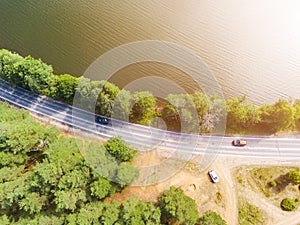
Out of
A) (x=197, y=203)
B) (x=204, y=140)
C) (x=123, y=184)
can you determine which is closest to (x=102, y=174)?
(x=123, y=184)

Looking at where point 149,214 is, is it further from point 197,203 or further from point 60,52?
point 60,52

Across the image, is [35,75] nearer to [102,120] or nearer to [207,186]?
[102,120]

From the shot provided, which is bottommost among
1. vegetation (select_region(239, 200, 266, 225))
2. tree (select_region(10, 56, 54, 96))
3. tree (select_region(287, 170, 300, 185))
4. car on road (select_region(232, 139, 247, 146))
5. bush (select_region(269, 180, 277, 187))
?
vegetation (select_region(239, 200, 266, 225))

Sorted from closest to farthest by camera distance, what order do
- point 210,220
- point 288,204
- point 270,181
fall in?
point 210,220 < point 288,204 < point 270,181

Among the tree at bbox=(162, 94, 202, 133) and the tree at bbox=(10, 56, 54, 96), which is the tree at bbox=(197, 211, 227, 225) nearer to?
the tree at bbox=(162, 94, 202, 133)

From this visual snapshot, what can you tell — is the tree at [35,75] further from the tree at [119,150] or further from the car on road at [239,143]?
the car on road at [239,143]

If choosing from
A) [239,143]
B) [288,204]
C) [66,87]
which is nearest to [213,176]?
[239,143]

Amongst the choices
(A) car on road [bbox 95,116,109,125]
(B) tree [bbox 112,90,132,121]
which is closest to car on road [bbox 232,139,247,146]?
(B) tree [bbox 112,90,132,121]
